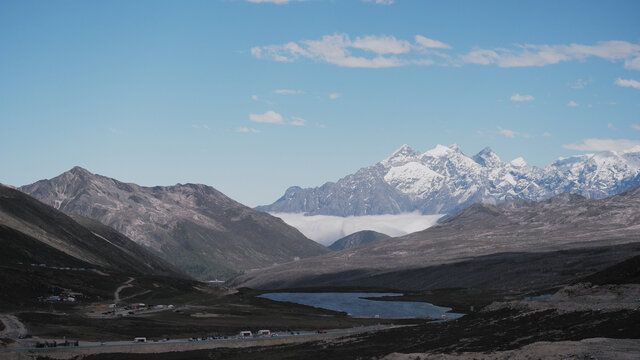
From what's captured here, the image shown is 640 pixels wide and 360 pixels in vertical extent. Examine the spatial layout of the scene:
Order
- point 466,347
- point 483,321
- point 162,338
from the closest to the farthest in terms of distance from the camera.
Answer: point 466,347
point 483,321
point 162,338

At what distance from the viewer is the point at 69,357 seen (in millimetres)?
116062

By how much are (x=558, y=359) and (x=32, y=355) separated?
259ft

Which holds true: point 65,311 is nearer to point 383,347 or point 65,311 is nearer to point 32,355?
point 32,355

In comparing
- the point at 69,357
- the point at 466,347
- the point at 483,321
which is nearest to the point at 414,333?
the point at 483,321

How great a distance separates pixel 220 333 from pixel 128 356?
36303 millimetres

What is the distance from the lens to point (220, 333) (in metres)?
154

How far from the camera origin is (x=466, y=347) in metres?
95.5

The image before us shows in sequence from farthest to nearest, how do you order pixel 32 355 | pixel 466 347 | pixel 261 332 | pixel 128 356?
pixel 261 332 → pixel 128 356 → pixel 32 355 → pixel 466 347

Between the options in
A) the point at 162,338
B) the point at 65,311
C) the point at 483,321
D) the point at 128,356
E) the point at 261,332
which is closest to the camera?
the point at 128,356

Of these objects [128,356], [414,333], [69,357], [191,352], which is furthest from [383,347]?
[69,357]

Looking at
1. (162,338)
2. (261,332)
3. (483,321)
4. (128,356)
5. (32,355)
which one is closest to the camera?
(32,355)

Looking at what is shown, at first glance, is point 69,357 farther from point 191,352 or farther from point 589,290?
point 589,290

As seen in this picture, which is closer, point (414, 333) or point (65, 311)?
point (414, 333)

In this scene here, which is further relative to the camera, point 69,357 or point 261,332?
point 261,332
